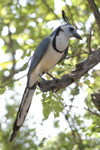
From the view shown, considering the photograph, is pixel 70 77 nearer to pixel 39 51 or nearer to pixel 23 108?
pixel 39 51

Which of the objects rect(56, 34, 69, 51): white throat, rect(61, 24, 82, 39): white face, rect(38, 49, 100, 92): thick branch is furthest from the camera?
rect(61, 24, 82, 39): white face

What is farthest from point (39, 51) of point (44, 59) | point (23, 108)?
point (23, 108)

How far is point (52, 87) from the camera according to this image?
297 cm

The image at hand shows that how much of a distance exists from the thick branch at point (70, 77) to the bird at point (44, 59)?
0.48 meters

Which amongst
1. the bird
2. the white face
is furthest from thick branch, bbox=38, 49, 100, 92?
the white face

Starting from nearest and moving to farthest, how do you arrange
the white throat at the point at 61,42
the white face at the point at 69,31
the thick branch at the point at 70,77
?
the thick branch at the point at 70,77 → the white throat at the point at 61,42 → the white face at the point at 69,31

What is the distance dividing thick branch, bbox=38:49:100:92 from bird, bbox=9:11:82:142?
0.48 m

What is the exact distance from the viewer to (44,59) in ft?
11.4

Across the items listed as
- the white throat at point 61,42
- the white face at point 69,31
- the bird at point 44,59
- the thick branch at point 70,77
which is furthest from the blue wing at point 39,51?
the thick branch at point 70,77

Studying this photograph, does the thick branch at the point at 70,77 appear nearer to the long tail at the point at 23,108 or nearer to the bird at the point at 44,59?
the bird at the point at 44,59

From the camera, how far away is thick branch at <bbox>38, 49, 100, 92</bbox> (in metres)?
2.97

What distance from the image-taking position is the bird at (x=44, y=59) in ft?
11.2

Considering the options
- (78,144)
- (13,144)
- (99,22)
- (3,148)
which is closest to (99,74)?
(99,22)

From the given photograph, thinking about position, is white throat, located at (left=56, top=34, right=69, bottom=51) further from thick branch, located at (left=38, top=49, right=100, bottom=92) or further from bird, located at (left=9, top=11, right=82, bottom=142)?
thick branch, located at (left=38, top=49, right=100, bottom=92)
